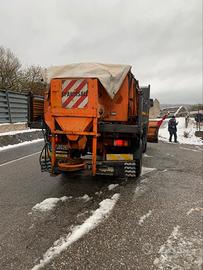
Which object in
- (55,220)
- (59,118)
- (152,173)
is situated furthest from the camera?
(152,173)

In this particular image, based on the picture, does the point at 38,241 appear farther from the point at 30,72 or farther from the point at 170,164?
the point at 30,72

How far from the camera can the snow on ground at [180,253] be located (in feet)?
10.2

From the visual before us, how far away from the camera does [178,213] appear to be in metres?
Result: 4.71

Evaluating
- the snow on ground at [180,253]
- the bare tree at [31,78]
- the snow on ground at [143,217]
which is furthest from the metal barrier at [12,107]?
the snow on ground at [180,253]

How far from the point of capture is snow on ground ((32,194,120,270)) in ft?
10.5

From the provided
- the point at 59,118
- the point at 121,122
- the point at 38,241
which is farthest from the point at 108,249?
the point at 121,122

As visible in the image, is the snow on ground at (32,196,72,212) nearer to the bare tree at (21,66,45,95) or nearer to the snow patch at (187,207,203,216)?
the snow patch at (187,207,203,216)

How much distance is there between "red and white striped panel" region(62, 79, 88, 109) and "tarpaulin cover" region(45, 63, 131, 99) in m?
0.14

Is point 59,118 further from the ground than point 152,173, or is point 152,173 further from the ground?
point 59,118

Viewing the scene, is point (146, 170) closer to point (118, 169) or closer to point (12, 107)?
point (118, 169)

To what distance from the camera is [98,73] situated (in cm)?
572

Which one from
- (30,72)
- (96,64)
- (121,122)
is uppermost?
(30,72)

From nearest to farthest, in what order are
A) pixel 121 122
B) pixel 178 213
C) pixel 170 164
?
1. pixel 178 213
2. pixel 121 122
3. pixel 170 164

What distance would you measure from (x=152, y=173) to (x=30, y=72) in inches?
1014
